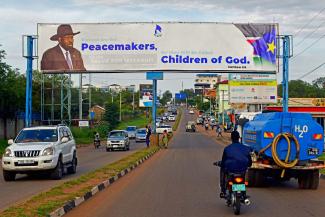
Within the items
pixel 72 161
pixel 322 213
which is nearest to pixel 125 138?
pixel 72 161

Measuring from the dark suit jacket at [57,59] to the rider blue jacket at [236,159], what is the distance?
2728cm

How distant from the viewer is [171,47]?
123 ft

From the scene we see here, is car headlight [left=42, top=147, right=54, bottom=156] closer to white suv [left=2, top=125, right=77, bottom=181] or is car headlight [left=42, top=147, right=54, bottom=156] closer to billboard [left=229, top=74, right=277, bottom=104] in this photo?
white suv [left=2, top=125, right=77, bottom=181]

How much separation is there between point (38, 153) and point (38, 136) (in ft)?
Answer: 5.70

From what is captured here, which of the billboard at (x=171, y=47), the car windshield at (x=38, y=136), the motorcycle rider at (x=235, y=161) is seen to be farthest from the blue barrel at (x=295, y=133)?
the billboard at (x=171, y=47)

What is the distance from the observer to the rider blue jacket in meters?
11.7

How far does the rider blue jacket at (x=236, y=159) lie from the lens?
38.3 feet

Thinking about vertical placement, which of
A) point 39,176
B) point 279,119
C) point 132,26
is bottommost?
point 39,176

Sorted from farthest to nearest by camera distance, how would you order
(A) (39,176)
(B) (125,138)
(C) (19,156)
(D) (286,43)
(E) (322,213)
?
1. (B) (125,138)
2. (D) (286,43)
3. (A) (39,176)
4. (C) (19,156)
5. (E) (322,213)

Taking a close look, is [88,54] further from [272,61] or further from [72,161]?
[72,161]

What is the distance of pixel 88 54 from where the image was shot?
38.0 metres

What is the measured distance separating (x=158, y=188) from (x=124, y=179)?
3509 mm

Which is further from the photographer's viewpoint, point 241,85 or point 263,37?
point 241,85

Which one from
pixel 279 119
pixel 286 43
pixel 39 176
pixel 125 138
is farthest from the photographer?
pixel 125 138
